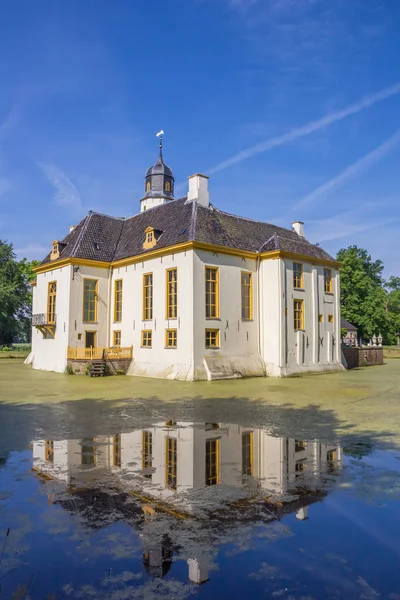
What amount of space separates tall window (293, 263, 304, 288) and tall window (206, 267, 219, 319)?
5396mm

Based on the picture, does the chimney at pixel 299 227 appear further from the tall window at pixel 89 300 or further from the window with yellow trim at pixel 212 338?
the tall window at pixel 89 300

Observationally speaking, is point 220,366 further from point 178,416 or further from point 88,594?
point 88,594

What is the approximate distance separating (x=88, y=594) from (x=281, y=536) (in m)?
1.91

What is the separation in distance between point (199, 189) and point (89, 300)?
31.6ft

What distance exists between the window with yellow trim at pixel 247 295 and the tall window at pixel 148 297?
532 cm

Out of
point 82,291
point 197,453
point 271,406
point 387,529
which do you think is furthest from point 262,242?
point 387,529

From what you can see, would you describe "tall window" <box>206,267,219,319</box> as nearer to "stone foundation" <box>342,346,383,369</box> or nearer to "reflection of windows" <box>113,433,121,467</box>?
"stone foundation" <box>342,346,383,369</box>

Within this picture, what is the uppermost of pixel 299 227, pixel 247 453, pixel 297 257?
pixel 299 227

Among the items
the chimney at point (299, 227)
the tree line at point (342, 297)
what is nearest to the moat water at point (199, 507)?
the chimney at point (299, 227)

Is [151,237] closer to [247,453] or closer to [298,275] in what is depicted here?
[298,275]

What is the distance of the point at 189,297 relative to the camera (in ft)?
76.8

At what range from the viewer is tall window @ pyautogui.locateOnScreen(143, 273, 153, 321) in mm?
26203

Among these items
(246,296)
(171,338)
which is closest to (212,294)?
(246,296)

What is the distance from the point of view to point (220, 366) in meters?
23.6
